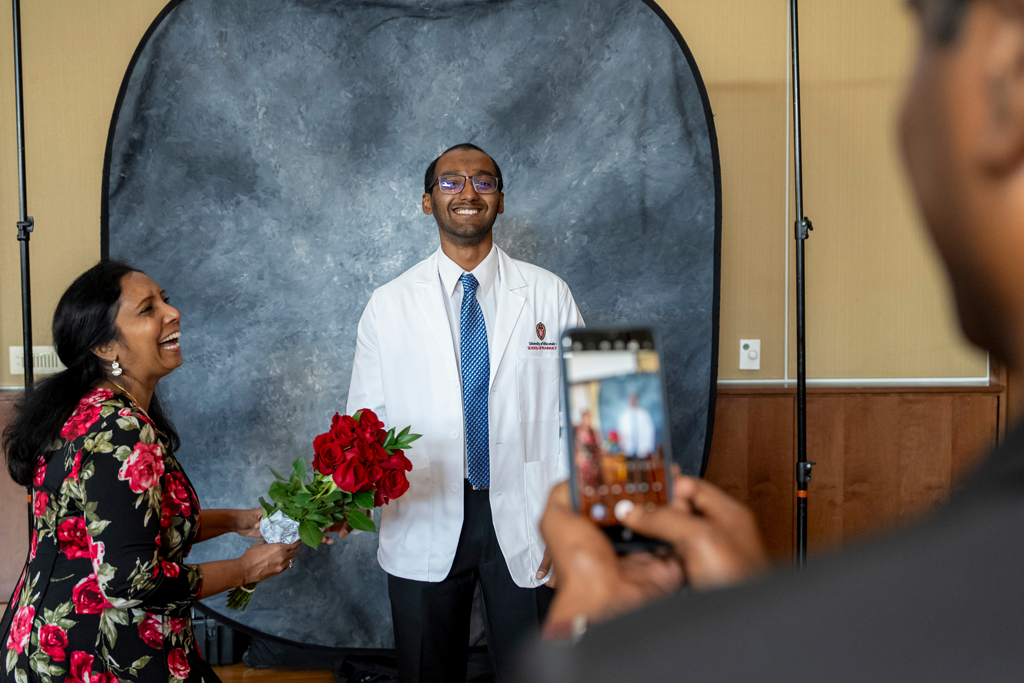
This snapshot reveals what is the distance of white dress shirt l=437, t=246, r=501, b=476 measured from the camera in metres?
2.32

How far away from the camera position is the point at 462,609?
219cm

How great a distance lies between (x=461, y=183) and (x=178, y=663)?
5.30 ft

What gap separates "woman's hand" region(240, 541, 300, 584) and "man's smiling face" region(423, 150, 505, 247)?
3.66ft

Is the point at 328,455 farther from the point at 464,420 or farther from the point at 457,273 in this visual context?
the point at 457,273

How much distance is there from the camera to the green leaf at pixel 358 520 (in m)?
1.90

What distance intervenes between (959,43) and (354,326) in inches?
106

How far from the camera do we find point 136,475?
1.54m

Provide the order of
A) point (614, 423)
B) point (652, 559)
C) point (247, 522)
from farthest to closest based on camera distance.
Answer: point (247, 522) < point (614, 423) < point (652, 559)

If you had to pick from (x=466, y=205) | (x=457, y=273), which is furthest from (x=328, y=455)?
(x=466, y=205)

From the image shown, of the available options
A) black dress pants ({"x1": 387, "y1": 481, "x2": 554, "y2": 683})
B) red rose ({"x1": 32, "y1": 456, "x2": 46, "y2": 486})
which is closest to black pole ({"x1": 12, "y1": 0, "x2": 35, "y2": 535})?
red rose ({"x1": 32, "y1": 456, "x2": 46, "y2": 486})

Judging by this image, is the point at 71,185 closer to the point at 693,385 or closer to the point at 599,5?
the point at 599,5

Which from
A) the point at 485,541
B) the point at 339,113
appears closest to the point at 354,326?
the point at 339,113

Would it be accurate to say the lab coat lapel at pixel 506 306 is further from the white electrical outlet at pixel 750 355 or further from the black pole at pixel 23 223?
the black pole at pixel 23 223

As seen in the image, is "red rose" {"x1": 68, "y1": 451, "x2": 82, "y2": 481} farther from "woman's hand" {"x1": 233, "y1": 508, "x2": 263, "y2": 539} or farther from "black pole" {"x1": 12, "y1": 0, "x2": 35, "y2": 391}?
"black pole" {"x1": 12, "y1": 0, "x2": 35, "y2": 391}
